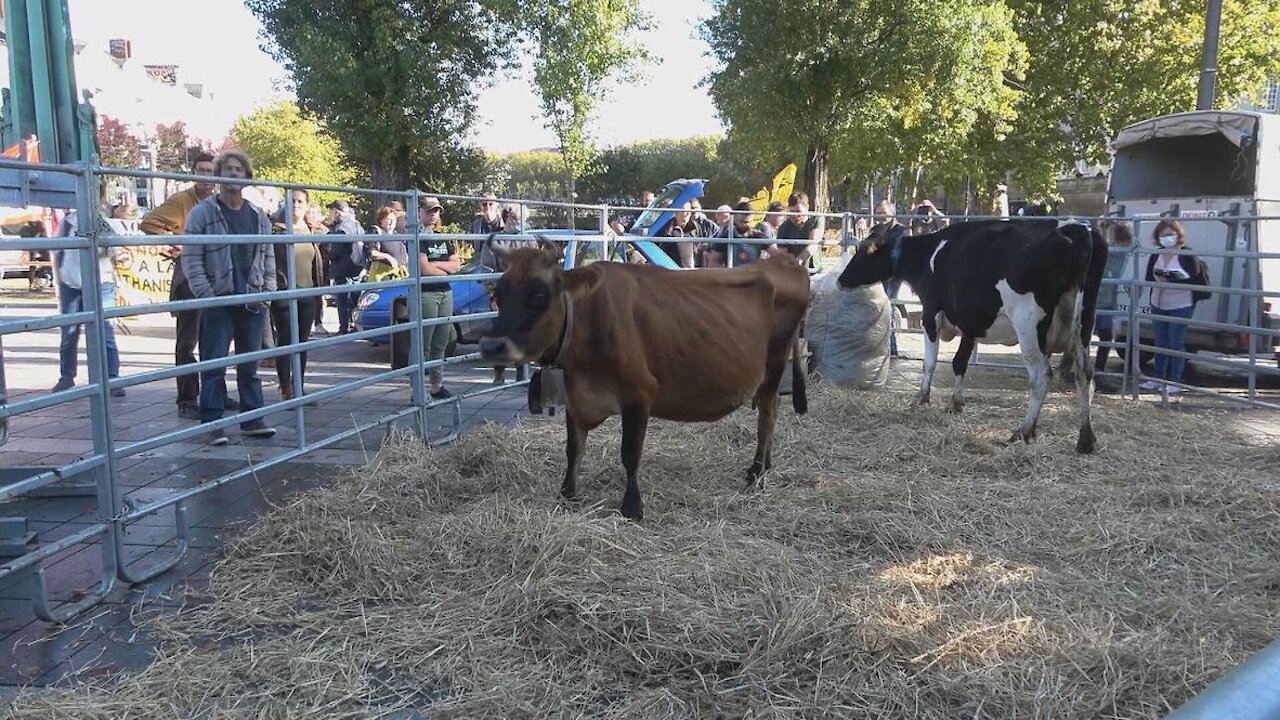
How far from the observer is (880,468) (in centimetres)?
573

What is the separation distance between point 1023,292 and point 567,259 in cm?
373

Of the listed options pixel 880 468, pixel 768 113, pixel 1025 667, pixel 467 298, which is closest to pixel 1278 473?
pixel 880 468

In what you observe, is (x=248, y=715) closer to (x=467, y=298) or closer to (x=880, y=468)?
(x=880, y=468)

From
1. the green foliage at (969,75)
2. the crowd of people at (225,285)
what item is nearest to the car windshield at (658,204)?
the crowd of people at (225,285)

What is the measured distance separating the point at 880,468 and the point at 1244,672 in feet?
16.6

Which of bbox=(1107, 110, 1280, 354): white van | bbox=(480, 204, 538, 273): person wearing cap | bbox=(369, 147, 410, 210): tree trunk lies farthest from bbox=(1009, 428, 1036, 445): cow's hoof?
bbox=(369, 147, 410, 210): tree trunk

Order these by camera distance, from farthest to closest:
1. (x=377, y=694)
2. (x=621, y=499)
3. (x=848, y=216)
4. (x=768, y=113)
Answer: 1. (x=768, y=113)
2. (x=848, y=216)
3. (x=621, y=499)
4. (x=377, y=694)

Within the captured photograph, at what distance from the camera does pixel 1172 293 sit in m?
8.38

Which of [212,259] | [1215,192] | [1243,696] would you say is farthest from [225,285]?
[1215,192]

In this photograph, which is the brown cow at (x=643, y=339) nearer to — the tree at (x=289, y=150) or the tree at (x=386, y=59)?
the tree at (x=386, y=59)

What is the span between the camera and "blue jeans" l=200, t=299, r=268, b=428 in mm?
5910

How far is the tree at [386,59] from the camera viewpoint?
1894cm

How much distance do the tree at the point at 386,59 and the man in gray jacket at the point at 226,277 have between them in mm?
13915

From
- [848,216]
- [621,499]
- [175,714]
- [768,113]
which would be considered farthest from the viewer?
[768,113]
